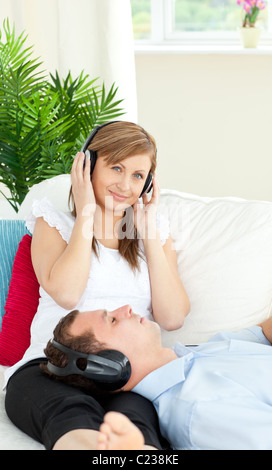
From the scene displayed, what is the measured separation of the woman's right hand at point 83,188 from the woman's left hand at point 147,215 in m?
0.15

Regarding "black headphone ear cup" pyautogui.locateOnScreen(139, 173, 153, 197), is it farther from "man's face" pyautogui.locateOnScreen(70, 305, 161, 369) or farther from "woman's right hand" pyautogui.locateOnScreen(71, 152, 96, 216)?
"man's face" pyautogui.locateOnScreen(70, 305, 161, 369)

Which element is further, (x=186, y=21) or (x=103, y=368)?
(x=186, y=21)

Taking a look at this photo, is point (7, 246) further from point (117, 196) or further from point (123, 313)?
point (123, 313)

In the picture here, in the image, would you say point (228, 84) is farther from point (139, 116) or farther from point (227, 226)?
point (227, 226)

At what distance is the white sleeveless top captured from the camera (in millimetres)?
1715

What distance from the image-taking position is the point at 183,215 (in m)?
1.93

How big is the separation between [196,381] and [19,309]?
0.62 metres

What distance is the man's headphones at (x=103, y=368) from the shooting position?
53.1 inches

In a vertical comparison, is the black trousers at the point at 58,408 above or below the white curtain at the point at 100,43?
below

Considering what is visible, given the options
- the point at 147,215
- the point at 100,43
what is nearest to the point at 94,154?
the point at 147,215

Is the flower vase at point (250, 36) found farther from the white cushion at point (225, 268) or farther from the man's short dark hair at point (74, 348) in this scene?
A: the man's short dark hair at point (74, 348)

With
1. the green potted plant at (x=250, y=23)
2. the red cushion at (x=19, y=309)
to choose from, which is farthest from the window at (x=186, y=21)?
the red cushion at (x=19, y=309)

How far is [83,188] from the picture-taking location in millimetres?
1760
